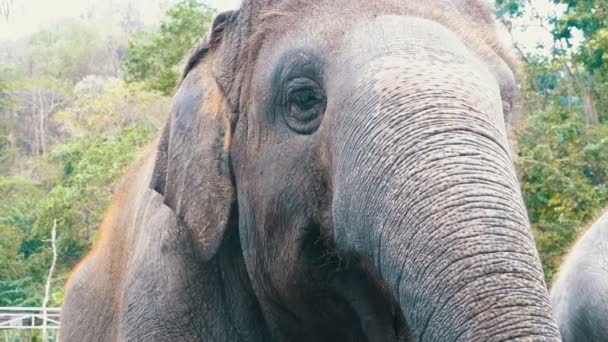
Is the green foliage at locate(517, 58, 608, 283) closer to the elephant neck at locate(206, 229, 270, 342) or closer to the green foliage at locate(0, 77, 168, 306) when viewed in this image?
the green foliage at locate(0, 77, 168, 306)

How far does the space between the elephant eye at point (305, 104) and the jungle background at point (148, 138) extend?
1170 millimetres

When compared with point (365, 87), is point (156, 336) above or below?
below

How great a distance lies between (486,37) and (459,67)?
2.07ft

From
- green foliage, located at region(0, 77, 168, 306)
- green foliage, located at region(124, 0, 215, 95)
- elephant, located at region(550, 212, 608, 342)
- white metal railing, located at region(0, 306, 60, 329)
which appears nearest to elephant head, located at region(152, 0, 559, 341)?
elephant, located at region(550, 212, 608, 342)

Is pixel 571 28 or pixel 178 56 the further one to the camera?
pixel 178 56

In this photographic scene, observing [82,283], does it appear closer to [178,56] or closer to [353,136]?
[353,136]

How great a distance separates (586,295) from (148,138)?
18884 mm

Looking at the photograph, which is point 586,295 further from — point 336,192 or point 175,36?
point 175,36

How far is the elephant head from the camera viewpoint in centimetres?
284

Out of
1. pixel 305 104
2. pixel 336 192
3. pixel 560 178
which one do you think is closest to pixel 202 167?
pixel 305 104

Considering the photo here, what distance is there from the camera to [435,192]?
9.65ft

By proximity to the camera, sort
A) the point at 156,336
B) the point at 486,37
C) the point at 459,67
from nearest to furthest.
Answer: the point at 459,67 < the point at 486,37 < the point at 156,336

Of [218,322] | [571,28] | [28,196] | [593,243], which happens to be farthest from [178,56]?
[218,322]

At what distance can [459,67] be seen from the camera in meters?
3.34
